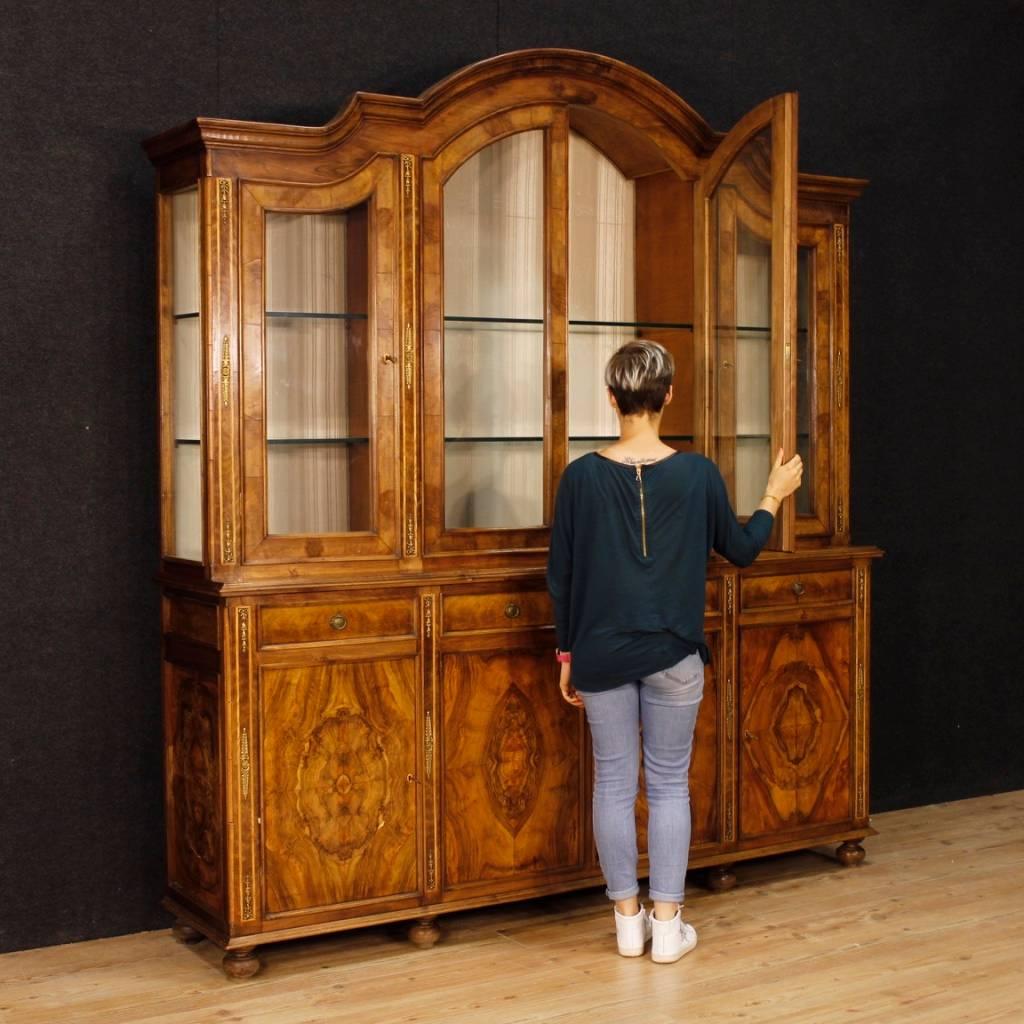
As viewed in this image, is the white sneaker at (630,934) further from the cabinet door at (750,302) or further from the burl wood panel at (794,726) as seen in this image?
the cabinet door at (750,302)

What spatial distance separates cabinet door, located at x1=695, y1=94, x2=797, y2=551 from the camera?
4.04 metres

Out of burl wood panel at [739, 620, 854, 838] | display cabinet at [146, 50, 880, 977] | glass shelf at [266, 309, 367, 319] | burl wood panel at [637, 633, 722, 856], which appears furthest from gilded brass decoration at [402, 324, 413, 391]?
burl wood panel at [739, 620, 854, 838]

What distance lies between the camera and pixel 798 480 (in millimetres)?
4113

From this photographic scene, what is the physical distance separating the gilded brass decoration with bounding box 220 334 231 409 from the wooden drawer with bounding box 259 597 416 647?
55cm

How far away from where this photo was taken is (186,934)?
13.5 feet

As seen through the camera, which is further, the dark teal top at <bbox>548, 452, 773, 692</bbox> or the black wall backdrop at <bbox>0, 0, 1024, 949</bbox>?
the black wall backdrop at <bbox>0, 0, 1024, 949</bbox>

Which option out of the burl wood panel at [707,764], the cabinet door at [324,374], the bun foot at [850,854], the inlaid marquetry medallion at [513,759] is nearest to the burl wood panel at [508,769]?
the inlaid marquetry medallion at [513,759]

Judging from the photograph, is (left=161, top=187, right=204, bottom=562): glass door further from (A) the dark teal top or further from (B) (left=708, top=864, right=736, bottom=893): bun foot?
(B) (left=708, top=864, right=736, bottom=893): bun foot

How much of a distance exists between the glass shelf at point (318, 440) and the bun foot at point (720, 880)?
1.73 metres

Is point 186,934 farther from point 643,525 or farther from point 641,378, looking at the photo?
point 641,378

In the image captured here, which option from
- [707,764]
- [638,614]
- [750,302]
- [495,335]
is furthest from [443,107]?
[707,764]

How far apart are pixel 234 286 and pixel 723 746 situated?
6.59 ft

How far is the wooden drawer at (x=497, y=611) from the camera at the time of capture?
13.3ft

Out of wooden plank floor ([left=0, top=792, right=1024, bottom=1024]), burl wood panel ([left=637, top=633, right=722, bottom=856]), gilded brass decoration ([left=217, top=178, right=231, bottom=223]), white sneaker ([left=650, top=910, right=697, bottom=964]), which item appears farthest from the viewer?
burl wood panel ([left=637, top=633, right=722, bottom=856])
